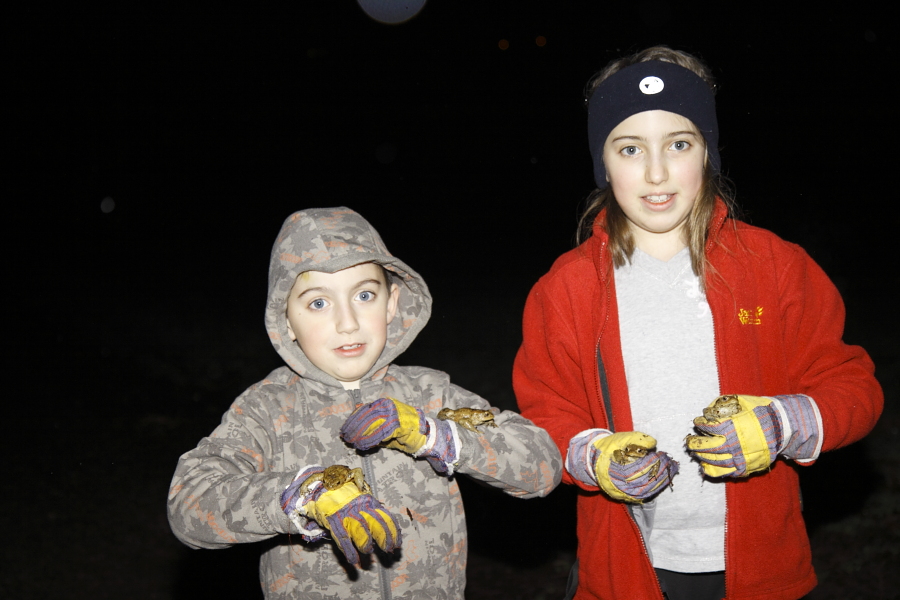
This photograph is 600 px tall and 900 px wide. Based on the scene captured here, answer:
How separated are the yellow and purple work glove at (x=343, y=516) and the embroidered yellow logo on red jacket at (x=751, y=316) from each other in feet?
3.95

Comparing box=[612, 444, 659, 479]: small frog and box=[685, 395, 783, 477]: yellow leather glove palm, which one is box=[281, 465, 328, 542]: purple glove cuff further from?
box=[685, 395, 783, 477]: yellow leather glove palm

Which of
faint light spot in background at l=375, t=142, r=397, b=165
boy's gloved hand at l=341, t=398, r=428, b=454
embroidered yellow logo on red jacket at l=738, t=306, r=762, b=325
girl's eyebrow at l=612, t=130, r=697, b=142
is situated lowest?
boy's gloved hand at l=341, t=398, r=428, b=454

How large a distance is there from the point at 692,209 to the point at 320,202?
1425cm

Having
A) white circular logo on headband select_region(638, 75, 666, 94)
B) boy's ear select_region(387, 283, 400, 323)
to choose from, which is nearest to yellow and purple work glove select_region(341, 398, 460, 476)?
boy's ear select_region(387, 283, 400, 323)

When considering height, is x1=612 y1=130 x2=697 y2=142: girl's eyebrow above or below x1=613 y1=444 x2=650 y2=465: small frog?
above

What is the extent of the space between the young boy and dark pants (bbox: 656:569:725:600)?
56cm

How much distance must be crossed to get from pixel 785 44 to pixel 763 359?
41.5ft

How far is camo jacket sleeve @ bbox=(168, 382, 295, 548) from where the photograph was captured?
1.68m

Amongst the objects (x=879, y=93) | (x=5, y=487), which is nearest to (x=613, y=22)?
(x=879, y=93)

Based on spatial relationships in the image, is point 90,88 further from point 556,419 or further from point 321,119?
point 556,419

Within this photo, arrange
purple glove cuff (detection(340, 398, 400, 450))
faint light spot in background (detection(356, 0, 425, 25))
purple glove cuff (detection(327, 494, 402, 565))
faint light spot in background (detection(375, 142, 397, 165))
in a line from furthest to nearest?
faint light spot in background (detection(375, 142, 397, 165)), faint light spot in background (detection(356, 0, 425, 25)), purple glove cuff (detection(340, 398, 400, 450)), purple glove cuff (detection(327, 494, 402, 565))

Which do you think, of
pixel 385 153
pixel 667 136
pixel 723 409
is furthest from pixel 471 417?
pixel 385 153

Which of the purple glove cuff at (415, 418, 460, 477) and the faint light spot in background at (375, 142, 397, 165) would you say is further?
the faint light spot in background at (375, 142, 397, 165)

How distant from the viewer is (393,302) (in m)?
2.28
